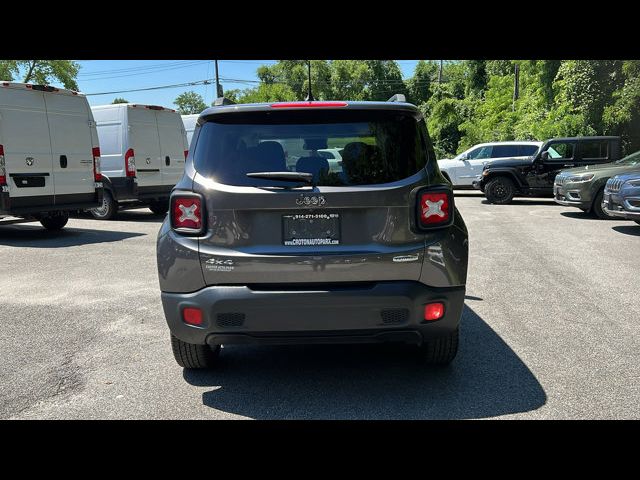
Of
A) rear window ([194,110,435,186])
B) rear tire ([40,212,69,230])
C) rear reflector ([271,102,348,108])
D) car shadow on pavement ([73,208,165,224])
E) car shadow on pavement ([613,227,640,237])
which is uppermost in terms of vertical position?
rear reflector ([271,102,348,108])

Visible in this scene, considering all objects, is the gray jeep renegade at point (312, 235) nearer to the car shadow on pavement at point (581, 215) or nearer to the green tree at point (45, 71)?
the car shadow on pavement at point (581, 215)

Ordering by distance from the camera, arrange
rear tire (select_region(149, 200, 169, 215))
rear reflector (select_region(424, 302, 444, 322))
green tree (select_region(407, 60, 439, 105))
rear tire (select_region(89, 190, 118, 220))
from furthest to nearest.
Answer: green tree (select_region(407, 60, 439, 105)) → rear tire (select_region(149, 200, 169, 215)) → rear tire (select_region(89, 190, 118, 220)) → rear reflector (select_region(424, 302, 444, 322))

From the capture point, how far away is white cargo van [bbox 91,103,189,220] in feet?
42.5

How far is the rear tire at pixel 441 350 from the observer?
3.78 m

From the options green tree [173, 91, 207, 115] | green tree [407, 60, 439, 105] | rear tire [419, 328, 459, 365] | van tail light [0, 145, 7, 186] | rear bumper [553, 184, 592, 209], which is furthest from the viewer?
green tree [173, 91, 207, 115]

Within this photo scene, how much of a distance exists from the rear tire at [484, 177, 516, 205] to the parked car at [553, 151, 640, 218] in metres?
3.11

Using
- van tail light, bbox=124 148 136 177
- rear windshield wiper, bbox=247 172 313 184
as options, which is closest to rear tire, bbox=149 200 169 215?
van tail light, bbox=124 148 136 177

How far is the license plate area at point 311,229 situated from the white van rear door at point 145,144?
10.7m

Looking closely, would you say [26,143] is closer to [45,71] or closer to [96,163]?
[96,163]

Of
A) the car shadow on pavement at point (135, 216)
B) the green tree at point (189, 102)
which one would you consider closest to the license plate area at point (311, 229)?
the car shadow on pavement at point (135, 216)

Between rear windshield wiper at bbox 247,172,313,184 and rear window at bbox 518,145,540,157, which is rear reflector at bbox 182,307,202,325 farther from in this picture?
rear window at bbox 518,145,540,157

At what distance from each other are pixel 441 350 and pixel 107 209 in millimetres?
11590

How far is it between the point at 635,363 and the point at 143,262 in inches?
253
